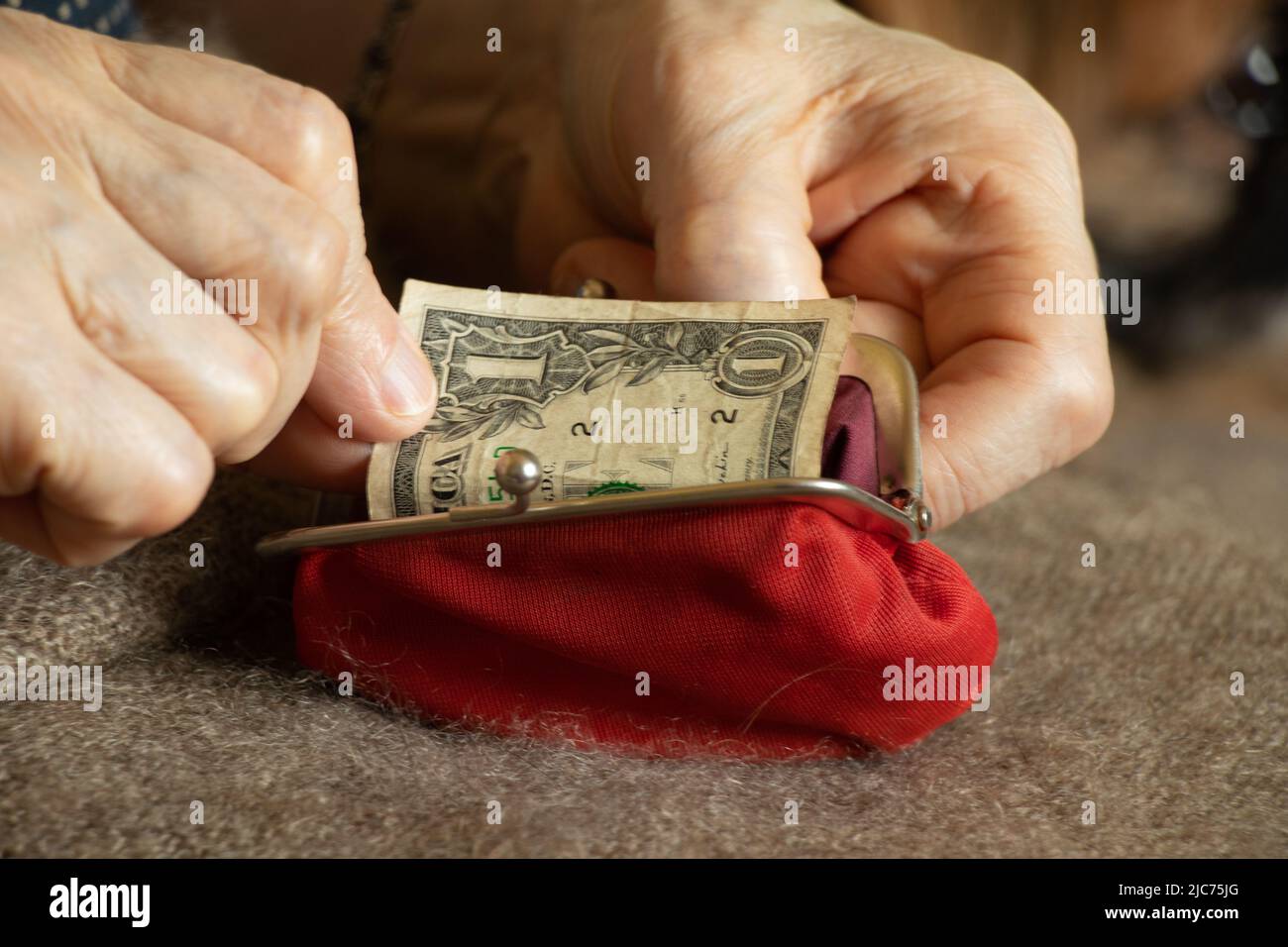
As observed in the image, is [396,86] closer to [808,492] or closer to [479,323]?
[479,323]

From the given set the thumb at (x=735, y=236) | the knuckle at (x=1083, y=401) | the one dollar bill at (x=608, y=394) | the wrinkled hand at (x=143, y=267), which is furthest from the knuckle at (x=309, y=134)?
the knuckle at (x=1083, y=401)

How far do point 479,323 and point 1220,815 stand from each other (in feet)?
1.26

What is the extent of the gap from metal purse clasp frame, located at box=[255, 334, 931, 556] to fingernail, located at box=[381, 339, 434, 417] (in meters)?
0.05

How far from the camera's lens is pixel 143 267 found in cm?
40

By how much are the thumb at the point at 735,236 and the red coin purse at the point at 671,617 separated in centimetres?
13

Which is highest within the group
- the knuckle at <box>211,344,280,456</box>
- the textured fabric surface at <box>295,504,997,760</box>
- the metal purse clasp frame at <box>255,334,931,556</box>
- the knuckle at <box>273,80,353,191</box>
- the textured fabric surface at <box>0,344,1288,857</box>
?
the knuckle at <box>273,80,353,191</box>

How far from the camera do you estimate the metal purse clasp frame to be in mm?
454

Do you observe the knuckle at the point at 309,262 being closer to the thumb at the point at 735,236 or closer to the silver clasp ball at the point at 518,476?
the silver clasp ball at the point at 518,476

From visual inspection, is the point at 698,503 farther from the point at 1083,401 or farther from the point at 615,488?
the point at 1083,401

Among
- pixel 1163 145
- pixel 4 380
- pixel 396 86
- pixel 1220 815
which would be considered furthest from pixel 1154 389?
pixel 4 380

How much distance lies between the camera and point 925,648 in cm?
47

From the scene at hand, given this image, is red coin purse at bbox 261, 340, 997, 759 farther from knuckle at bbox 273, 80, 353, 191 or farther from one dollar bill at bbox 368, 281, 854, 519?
knuckle at bbox 273, 80, 353, 191

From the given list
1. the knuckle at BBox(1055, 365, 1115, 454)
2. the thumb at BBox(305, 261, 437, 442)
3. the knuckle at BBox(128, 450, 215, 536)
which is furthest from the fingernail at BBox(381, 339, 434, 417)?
the knuckle at BBox(1055, 365, 1115, 454)

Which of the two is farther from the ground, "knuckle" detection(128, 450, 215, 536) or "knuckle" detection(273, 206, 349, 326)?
"knuckle" detection(273, 206, 349, 326)
